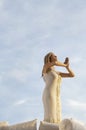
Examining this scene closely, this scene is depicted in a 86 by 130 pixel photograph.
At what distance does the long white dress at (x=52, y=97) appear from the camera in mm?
8253

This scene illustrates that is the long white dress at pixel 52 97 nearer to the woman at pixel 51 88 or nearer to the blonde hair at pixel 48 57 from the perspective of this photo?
the woman at pixel 51 88

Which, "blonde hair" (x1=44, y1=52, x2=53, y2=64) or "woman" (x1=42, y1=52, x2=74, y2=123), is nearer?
"woman" (x1=42, y1=52, x2=74, y2=123)

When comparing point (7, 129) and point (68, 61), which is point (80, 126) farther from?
point (68, 61)

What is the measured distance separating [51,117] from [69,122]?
2.28 metres

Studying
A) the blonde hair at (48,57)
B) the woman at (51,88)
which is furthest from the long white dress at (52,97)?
the blonde hair at (48,57)

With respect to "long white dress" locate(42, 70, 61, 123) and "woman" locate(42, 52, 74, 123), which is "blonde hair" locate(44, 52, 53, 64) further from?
"long white dress" locate(42, 70, 61, 123)

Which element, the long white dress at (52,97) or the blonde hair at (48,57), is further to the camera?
the blonde hair at (48,57)

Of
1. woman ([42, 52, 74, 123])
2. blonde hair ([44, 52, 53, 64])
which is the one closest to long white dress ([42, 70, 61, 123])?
woman ([42, 52, 74, 123])

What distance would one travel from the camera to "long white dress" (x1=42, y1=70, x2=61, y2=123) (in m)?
8.25

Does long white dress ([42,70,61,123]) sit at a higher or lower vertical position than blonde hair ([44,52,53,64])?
lower

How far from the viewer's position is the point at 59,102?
8.52 meters

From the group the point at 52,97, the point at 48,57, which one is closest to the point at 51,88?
the point at 52,97

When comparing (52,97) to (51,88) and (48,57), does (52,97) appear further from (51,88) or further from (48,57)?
(48,57)

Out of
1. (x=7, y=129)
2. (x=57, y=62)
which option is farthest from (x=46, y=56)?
(x=7, y=129)
